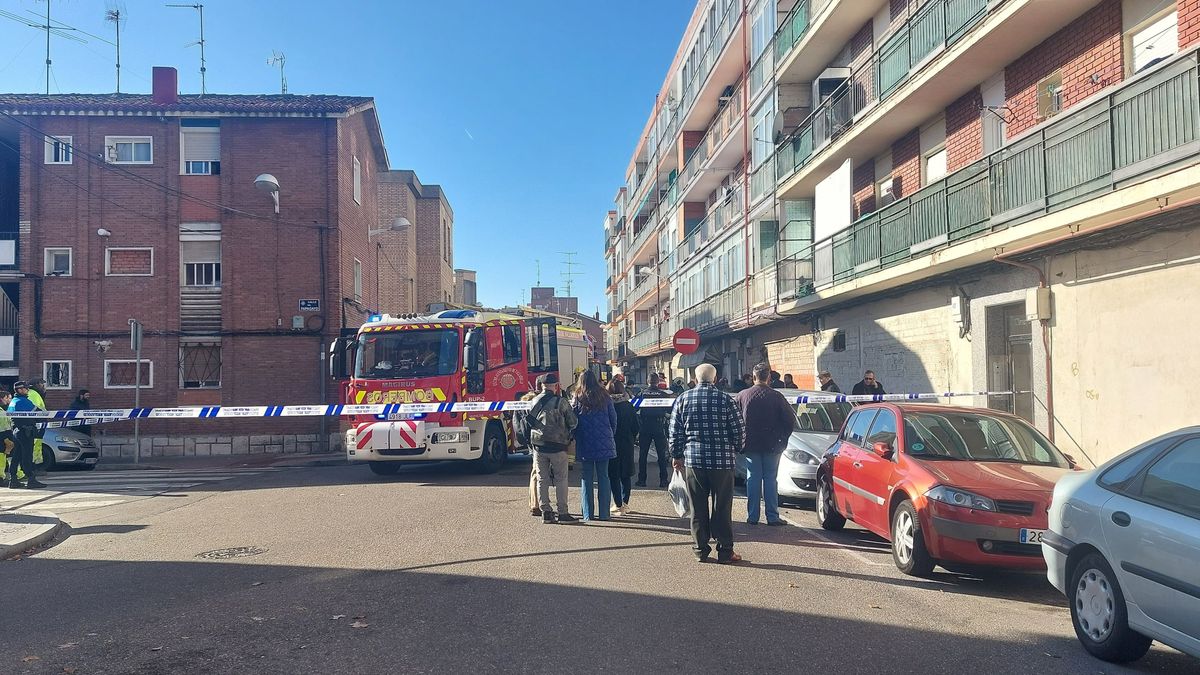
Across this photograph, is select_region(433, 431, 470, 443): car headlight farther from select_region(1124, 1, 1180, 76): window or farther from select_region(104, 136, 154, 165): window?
select_region(104, 136, 154, 165): window

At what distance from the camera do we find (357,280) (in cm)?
2541

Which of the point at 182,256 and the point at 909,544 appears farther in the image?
the point at 182,256

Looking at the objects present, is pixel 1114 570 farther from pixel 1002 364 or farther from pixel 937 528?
pixel 1002 364

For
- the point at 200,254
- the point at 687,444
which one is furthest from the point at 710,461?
the point at 200,254

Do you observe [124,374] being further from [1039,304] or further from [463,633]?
[1039,304]

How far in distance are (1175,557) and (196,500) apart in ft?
38.0

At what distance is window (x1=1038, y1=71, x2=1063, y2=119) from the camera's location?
1312 centimetres

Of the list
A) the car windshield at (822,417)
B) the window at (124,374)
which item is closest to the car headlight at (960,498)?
the car windshield at (822,417)

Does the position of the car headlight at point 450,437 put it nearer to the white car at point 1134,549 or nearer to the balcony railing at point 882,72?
the white car at point 1134,549

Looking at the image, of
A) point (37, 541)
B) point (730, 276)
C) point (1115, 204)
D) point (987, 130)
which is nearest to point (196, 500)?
point (37, 541)

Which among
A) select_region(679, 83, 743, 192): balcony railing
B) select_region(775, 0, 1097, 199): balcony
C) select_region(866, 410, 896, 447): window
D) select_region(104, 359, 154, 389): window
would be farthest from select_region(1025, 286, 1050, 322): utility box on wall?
select_region(104, 359, 154, 389): window

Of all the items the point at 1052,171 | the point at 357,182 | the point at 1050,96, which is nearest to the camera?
the point at 1052,171

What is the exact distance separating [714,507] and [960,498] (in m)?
1.97

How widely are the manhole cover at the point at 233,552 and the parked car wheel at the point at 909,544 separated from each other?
5.60m
